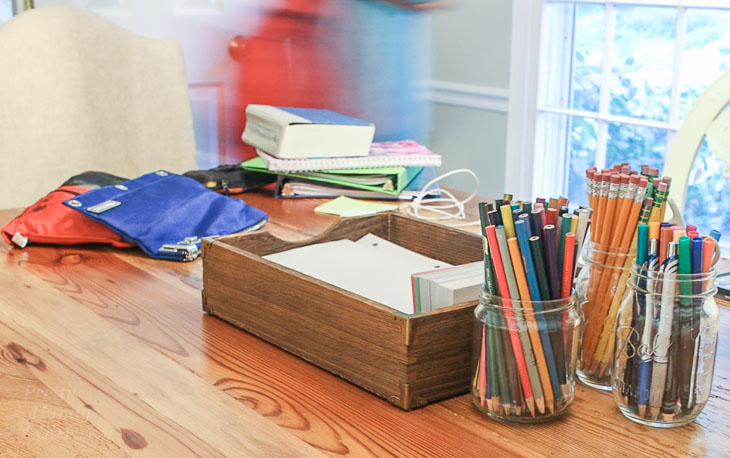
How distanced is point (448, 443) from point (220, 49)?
8.03ft

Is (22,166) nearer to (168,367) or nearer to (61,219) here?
(61,219)

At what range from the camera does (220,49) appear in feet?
9.74

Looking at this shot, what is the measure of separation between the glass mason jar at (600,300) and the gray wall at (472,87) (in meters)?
2.23

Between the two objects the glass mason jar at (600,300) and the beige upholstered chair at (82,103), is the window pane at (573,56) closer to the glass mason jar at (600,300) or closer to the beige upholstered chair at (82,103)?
the beige upholstered chair at (82,103)

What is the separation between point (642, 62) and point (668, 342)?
2.07 metres

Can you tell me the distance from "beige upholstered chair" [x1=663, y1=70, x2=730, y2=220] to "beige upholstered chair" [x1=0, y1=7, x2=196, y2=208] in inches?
49.5

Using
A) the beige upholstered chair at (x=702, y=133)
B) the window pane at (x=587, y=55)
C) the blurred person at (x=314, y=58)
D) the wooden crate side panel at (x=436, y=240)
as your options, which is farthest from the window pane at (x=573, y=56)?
the wooden crate side panel at (x=436, y=240)

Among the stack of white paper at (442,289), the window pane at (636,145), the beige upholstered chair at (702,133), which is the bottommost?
the window pane at (636,145)

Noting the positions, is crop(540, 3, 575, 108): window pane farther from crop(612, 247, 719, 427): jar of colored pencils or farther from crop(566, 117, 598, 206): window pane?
crop(612, 247, 719, 427): jar of colored pencils

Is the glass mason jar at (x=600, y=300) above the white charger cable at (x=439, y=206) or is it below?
above

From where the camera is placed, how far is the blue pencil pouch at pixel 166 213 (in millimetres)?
1319

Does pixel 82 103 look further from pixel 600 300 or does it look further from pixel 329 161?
pixel 600 300

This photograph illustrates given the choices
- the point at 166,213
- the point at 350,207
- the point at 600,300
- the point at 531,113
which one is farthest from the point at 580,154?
the point at 600,300

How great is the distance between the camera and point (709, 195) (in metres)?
2.49
